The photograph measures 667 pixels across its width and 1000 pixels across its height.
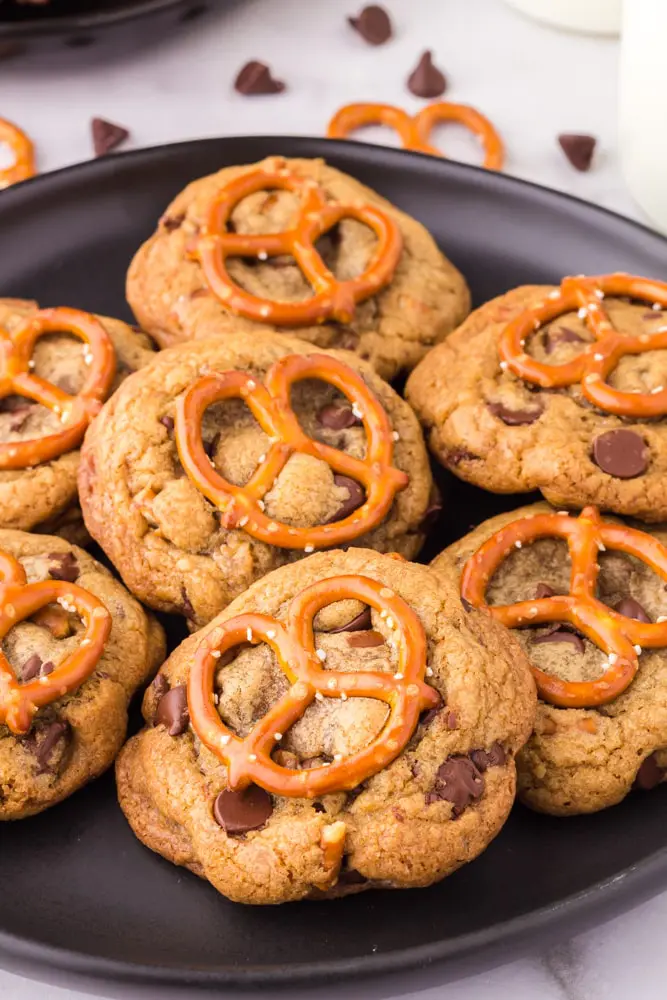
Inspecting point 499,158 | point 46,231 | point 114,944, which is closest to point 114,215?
point 46,231

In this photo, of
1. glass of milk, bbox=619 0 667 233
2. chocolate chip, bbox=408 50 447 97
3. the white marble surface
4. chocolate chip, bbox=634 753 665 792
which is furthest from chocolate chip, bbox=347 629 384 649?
chocolate chip, bbox=408 50 447 97

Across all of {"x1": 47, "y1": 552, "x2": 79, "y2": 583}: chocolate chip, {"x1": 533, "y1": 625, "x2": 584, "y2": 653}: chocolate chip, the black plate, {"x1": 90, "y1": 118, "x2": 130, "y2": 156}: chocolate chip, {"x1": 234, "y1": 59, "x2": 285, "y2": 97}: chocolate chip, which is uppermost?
{"x1": 234, "y1": 59, "x2": 285, "y2": 97}: chocolate chip

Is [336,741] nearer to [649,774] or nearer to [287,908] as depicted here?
[287,908]

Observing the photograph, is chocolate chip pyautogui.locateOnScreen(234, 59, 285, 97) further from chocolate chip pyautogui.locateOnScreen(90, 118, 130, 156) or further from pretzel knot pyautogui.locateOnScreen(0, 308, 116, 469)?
pretzel knot pyautogui.locateOnScreen(0, 308, 116, 469)

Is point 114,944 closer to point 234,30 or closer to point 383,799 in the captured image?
point 383,799

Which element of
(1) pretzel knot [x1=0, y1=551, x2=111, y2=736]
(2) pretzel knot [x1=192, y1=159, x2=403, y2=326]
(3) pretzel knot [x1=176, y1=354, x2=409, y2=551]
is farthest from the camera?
(2) pretzel knot [x1=192, y1=159, x2=403, y2=326]

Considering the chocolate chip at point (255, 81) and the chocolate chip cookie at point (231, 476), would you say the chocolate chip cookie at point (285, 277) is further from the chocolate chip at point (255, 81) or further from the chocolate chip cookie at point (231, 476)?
the chocolate chip at point (255, 81)

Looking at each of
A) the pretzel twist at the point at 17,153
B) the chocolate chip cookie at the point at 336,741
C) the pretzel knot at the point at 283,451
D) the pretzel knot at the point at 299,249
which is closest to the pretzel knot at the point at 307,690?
the chocolate chip cookie at the point at 336,741
